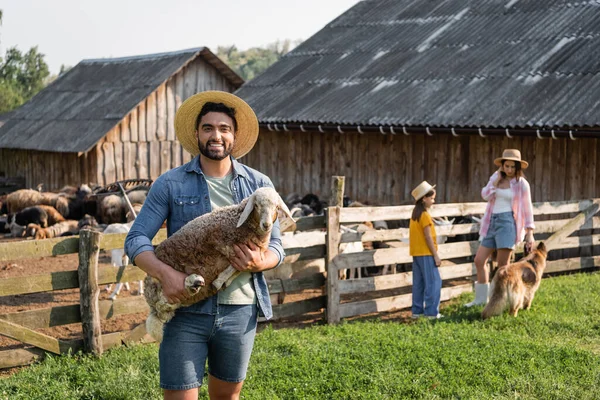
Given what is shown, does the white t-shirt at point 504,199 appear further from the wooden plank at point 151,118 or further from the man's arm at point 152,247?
the wooden plank at point 151,118

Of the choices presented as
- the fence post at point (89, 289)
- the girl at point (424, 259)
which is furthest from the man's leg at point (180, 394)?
the girl at point (424, 259)

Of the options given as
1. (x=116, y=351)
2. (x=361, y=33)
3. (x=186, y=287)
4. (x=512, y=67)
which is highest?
(x=361, y=33)

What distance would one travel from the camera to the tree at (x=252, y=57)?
95.9m

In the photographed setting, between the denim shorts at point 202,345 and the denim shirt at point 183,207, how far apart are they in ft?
0.24

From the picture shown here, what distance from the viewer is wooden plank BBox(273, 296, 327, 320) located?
348 inches

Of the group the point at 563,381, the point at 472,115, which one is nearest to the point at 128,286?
the point at 563,381

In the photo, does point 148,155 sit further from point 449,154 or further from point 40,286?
point 40,286

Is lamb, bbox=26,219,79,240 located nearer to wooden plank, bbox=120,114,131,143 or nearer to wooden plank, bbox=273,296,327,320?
wooden plank, bbox=120,114,131,143

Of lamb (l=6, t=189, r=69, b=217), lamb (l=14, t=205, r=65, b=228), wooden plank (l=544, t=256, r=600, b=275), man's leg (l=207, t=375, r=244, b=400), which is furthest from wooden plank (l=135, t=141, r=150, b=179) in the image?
man's leg (l=207, t=375, r=244, b=400)

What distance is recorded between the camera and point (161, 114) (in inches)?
1053

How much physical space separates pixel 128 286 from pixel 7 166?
22.2 m

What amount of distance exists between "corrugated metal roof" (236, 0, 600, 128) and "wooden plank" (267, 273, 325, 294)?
6075 millimetres

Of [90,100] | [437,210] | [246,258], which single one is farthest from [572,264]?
[90,100]

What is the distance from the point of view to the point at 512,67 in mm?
15938
